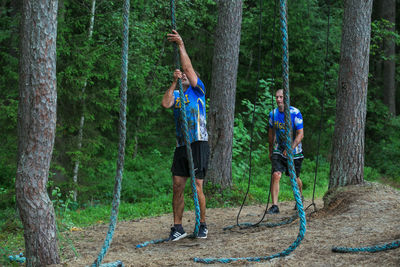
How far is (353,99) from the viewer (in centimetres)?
705

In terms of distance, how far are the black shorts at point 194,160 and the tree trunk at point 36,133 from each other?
186 centimetres

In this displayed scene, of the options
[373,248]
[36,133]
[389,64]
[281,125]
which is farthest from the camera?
[389,64]

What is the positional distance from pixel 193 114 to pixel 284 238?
188cm

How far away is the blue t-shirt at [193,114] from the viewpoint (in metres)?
5.75

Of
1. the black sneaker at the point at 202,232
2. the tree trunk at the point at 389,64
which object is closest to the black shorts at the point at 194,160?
the black sneaker at the point at 202,232

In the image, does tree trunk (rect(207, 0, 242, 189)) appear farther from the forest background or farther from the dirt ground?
the dirt ground

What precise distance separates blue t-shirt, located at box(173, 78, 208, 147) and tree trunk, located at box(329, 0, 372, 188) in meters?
2.55

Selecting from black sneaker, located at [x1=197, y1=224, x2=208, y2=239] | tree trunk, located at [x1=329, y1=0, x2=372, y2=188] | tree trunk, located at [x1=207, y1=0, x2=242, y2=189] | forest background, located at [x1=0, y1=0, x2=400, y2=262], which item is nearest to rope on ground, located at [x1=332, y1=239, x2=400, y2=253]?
black sneaker, located at [x1=197, y1=224, x2=208, y2=239]

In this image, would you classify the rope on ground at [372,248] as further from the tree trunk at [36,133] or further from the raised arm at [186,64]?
the tree trunk at [36,133]

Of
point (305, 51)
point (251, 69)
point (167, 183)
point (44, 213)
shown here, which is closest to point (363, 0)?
point (44, 213)

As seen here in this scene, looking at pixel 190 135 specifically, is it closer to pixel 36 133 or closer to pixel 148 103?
pixel 36 133

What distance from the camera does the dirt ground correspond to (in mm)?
4287

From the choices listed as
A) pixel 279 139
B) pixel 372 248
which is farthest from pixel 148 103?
pixel 372 248

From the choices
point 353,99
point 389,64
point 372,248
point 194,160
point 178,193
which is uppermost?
point 389,64
